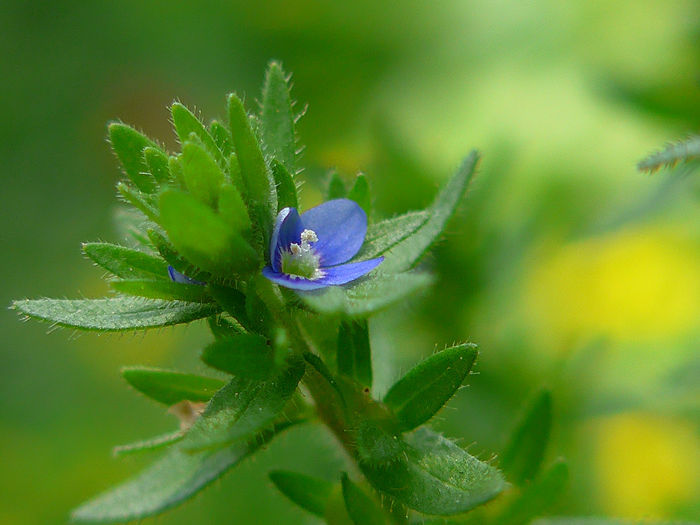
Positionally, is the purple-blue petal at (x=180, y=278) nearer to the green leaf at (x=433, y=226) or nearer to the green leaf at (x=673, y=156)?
the green leaf at (x=433, y=226)

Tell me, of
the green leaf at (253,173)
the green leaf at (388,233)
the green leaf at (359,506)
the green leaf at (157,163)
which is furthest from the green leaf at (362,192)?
the green leaf at (359,506)

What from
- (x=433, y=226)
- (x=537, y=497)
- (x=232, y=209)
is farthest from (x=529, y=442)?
(x=232, y=209)

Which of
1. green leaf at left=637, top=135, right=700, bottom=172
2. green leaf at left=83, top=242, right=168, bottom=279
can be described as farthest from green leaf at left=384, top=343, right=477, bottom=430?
A: green leaf at left=637, top=135, right=700, bottom=172

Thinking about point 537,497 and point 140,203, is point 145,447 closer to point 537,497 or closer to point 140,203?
point 140,203

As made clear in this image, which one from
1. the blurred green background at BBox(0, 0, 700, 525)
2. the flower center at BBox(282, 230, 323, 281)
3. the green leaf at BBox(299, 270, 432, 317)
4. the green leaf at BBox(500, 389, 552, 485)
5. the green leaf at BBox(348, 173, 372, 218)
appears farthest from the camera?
the blurred green background at BBox(0, 0, 700, 525)

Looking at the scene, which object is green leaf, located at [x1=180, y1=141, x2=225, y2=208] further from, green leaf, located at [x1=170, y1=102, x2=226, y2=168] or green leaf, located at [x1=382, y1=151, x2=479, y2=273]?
green leaf, located at [x1=382, y1=151, x2=479, y2=273]
